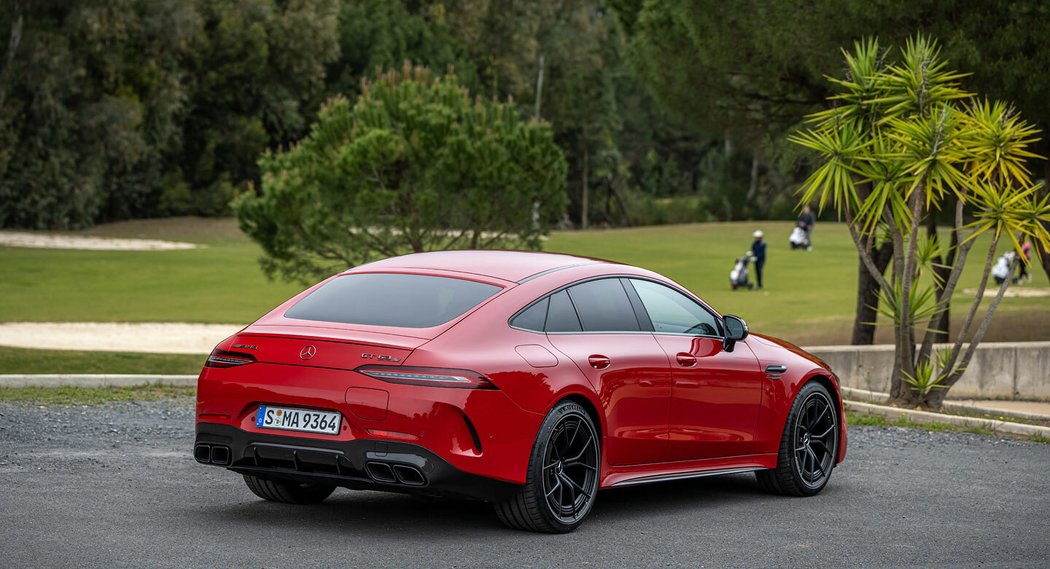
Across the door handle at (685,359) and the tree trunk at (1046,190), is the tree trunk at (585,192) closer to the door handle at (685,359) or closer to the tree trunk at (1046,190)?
the tree trunk at (1046,190)

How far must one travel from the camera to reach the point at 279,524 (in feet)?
25.2

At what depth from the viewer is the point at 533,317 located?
25.5 feet

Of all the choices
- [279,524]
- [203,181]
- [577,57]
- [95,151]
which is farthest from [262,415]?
[577,57]

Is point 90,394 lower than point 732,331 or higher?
lower

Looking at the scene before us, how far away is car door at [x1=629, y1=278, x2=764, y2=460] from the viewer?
860 cm

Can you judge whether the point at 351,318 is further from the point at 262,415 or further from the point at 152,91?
the point at 152,91

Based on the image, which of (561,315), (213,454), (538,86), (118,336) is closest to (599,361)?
(561,315)

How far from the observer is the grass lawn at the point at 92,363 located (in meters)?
18.5

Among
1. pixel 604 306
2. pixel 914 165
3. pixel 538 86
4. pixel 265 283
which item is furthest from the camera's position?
pixel 538 86

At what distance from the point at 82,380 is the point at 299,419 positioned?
8.24 meters

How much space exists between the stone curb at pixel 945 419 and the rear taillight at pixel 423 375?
791 cm

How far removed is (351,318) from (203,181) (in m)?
67.4

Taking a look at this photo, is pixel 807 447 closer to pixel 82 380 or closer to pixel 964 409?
pixel 964 409

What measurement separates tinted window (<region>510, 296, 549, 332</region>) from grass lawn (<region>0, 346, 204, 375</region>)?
11.7 m
